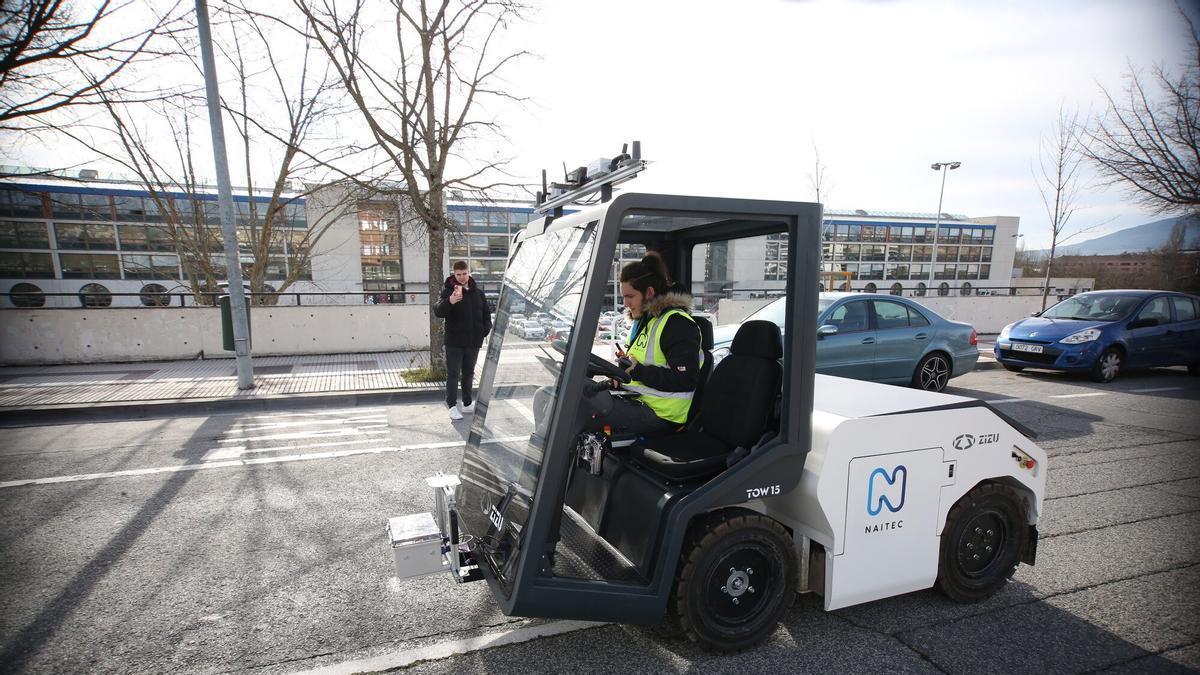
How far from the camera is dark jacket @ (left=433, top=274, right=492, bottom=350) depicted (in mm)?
7289

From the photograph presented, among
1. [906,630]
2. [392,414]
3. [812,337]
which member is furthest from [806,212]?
[392,414]

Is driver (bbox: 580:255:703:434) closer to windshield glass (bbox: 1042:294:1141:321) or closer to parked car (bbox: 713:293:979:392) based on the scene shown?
parked car (bbox: 713:293:979:392)

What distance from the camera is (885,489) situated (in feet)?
9.20

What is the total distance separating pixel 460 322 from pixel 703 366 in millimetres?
4687

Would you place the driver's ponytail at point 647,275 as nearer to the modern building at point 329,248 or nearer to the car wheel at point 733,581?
the modern building at point 329,248

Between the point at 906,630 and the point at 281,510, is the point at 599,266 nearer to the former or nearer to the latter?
the point at 906,630

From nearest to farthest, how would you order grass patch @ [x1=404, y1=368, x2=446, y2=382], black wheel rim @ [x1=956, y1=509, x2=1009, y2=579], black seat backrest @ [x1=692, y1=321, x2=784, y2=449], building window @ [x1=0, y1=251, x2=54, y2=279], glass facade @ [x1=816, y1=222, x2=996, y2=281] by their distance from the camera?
black seat backrest @ [x1=692, y1=321, x2=784, y2=449] → black wheel rim @ [x1=956, y1=509, x2=1009, y2=579] → grass patch @ [x1=404, y1=368, x2=446, y2=382] → building window @ [x1=0, y1=251, x2=54, y2=279] → glass facade @ [x1=816, y1=222, x2=996, y2=281]

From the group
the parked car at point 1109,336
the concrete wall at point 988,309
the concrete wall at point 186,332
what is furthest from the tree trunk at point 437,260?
the concrete wall at point 988,309

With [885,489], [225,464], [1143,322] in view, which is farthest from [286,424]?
[1143,322]

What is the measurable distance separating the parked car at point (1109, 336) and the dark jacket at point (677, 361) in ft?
33.6

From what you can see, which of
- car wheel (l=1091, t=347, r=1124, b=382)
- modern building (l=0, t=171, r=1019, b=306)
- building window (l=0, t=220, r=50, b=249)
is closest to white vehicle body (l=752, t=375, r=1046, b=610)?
modern building (l=0, t=171, r=1019, b=306)

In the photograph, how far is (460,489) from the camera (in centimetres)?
321

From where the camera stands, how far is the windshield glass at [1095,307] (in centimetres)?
1003

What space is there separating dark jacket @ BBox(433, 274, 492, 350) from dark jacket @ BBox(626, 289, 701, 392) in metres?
4.71
